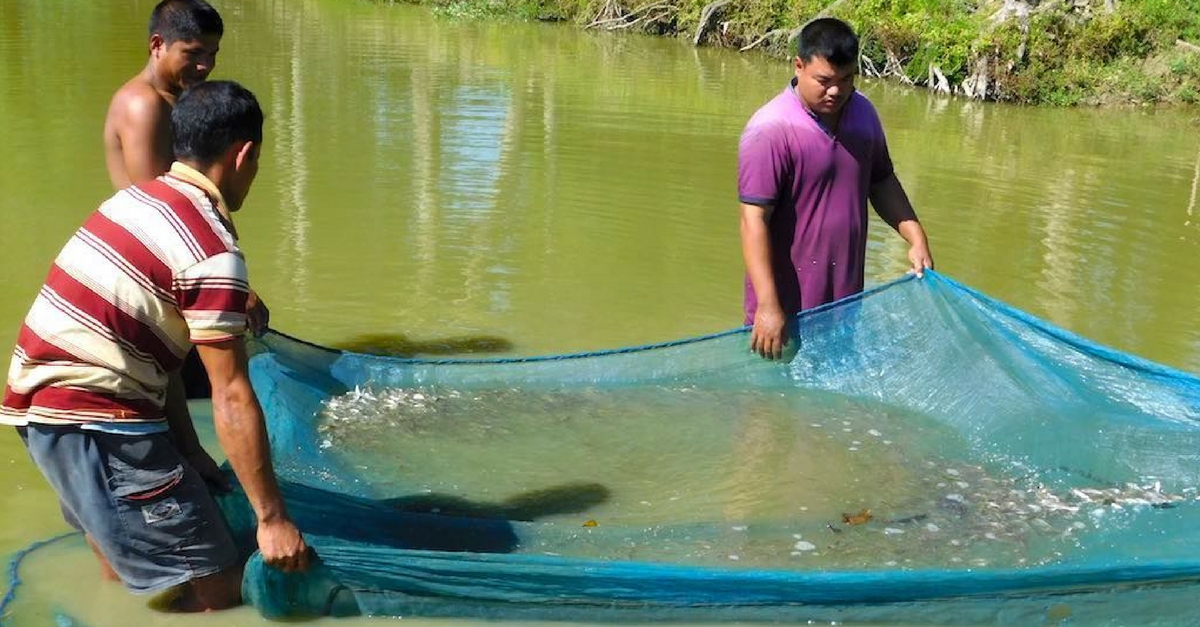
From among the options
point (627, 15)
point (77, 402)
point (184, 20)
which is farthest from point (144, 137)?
point (627, 15)

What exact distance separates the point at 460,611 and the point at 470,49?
17.5 m

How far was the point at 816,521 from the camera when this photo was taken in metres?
3.71

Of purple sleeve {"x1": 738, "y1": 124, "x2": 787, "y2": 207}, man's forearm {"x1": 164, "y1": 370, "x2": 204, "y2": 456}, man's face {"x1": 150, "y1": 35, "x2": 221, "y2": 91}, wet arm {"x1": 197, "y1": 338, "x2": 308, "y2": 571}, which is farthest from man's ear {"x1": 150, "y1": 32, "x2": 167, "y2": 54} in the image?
purple sleeve {"x1": 738, "y1": 124, "x2": 787, "y2": 207}

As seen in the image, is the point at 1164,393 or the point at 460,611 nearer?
the point at 460,611

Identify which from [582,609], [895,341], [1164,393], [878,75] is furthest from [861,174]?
[878,75]

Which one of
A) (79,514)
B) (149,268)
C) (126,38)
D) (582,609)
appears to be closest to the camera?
(149,268)

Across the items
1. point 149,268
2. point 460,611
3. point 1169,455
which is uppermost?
point 149,268

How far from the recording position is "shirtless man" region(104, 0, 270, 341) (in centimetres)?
391

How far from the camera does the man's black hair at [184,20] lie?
153 inches

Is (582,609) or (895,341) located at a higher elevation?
(895,341)

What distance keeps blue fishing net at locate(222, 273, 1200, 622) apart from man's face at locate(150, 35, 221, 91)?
Result: 0.92 metres

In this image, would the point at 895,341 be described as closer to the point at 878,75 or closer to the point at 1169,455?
the point at 1169,455

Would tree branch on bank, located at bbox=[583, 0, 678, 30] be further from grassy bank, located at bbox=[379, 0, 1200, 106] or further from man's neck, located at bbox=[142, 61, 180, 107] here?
man's neck, located at bbox=[142, 61, 180, 107]

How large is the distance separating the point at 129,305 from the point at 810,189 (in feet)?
7.78
